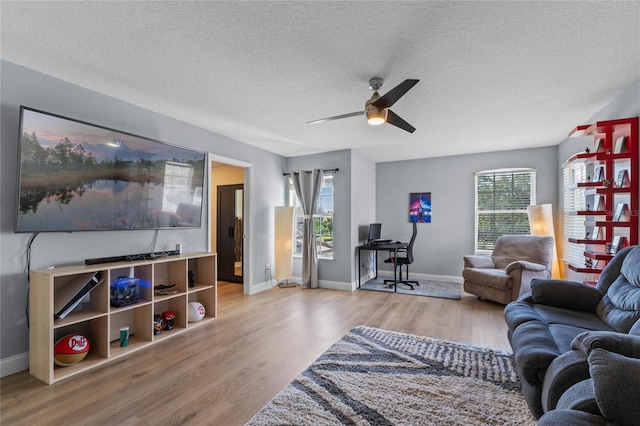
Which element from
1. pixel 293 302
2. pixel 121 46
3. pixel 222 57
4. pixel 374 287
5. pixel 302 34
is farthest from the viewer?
pixel 374 287

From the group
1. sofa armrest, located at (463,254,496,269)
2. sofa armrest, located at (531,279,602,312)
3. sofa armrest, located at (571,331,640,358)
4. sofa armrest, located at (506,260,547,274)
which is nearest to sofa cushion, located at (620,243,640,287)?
sofa armrest, located at (531,279,602,312)

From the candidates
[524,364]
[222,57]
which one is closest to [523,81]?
[524,364]

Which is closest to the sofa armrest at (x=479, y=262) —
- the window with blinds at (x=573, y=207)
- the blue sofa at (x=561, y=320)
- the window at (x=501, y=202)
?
the window at (x=501, y=202)

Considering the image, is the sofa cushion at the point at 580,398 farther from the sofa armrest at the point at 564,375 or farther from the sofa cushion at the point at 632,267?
the sofa cushion at the point at 632,267

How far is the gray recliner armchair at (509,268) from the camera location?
4.05 m

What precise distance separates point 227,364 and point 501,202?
540 centimetres

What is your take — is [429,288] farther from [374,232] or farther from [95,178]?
[95,178]

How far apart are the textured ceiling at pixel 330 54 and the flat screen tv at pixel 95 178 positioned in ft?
1.67

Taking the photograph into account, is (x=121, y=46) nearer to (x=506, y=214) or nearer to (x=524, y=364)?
(x=524, y=364)

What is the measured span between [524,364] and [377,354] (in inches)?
51.3

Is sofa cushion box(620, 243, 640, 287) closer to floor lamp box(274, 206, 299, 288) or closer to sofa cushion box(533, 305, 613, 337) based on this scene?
sofa cushion box(533, 305, 613, 337)

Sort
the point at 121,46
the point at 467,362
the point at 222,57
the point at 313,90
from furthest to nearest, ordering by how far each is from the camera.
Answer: the point at 313,90
the point at 467,362
the point at 222,57
the point at 121,46

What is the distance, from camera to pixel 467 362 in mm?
2471

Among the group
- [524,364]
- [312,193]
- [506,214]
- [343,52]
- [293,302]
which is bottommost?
[293,302]
